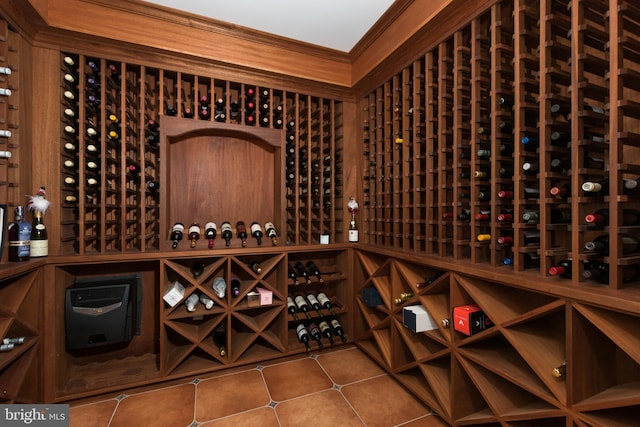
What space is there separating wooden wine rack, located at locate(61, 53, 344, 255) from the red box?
124 centimetres

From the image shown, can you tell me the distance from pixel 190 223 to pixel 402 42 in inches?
79.3

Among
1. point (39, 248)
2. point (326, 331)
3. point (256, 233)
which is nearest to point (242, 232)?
point (256, 233)

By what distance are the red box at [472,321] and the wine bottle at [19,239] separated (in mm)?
2313

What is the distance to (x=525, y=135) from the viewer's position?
4.26 ft

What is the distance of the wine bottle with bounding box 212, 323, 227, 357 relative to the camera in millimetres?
2133

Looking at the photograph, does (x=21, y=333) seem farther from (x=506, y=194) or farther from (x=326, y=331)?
(x=506, y=194)

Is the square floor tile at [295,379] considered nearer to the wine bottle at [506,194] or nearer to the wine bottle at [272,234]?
the wine bottle at [272,234]

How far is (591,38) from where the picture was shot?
46.4 inches

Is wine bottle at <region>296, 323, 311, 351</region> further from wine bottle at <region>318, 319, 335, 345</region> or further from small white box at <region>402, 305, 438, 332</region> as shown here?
small white box at <region>402, 305, 438, 332</region>

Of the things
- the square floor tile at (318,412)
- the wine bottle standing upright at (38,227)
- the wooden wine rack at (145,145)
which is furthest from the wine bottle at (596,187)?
the wine bottle standing upright at (38,227)

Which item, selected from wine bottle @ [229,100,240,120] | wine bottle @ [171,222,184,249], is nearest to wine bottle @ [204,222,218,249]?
wine bottle @ [171,222,184,249]

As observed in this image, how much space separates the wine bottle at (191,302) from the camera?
203 centimetres

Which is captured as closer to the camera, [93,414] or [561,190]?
[561,190]

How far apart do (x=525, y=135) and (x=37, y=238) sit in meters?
2.61
